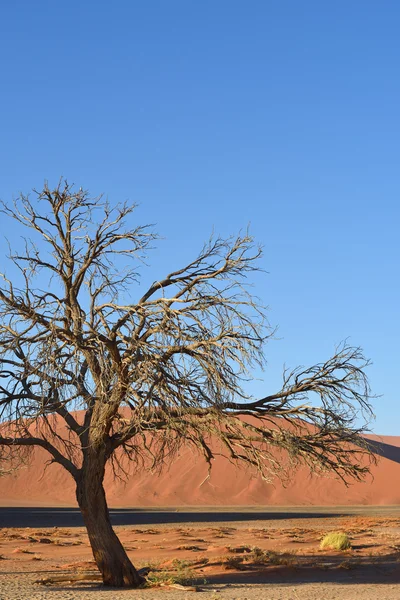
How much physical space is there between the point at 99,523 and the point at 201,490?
63.4m

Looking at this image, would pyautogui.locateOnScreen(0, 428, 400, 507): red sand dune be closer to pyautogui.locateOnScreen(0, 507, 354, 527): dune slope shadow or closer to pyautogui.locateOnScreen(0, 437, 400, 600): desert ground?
pyautogui.locateOnScreen(0, 507, 354, 527): dune slope shadow

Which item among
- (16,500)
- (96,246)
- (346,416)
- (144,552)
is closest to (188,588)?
(346,416)

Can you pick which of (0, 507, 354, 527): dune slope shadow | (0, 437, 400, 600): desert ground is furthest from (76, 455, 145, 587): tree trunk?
(0, 507, 354, 527): dune slope shadow

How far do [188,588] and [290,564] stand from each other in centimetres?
473

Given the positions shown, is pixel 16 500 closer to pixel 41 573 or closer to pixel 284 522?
pixel 284 522

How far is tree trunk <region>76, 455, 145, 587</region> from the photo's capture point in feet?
47.2

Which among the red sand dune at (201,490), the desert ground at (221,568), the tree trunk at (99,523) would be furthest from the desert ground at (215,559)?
the red sand dune at (201,490)

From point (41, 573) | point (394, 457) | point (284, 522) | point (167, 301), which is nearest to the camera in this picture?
point (167, 301)

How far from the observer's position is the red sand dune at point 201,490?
73250 mm

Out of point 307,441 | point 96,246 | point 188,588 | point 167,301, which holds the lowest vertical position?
point 188,588

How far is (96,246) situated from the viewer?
14570 mm

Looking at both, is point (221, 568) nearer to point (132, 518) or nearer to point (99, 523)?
point (99, 523)

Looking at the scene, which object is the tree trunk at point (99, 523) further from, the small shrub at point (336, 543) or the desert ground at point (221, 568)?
the small shrub at point (336, 543)

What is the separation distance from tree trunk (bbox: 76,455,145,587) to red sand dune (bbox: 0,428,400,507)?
56.1 metres
